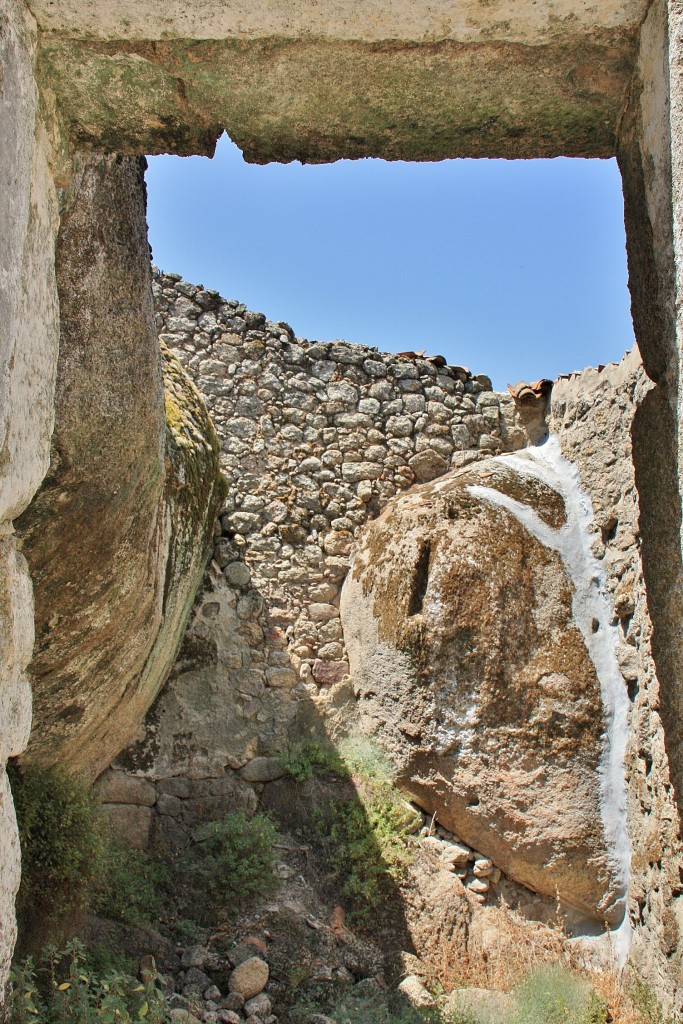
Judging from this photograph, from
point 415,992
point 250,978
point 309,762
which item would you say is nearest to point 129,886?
point 250,978

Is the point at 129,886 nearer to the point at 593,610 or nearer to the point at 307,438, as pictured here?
the point at 593,610

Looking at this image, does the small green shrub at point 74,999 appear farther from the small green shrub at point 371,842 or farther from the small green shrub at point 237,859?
the small green shrub at point 371,842

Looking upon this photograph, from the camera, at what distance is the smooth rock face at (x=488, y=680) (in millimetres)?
4863

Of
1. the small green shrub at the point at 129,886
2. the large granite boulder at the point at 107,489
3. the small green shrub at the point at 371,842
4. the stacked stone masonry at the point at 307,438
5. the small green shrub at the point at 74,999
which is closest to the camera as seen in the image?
the small green shrub at the point at 74,999

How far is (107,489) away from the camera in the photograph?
11.9 feet

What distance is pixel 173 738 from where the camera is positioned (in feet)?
17.5

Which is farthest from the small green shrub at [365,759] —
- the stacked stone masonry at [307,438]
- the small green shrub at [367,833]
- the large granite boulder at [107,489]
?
the large granite boulder at [107,489]

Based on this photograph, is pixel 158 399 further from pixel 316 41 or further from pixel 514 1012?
pixel 514 1012

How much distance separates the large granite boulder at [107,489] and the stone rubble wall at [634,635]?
202 centimetres

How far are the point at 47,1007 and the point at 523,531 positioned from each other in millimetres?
3704

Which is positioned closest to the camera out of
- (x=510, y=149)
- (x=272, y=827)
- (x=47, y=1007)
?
(x=510, y=149)

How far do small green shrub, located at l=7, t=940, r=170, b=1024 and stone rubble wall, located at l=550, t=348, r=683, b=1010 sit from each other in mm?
1943

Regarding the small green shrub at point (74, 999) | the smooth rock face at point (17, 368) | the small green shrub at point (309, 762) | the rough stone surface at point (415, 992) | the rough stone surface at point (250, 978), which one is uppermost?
the smooth rock face at point (17, 368)

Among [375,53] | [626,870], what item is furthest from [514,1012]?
[375,53]
